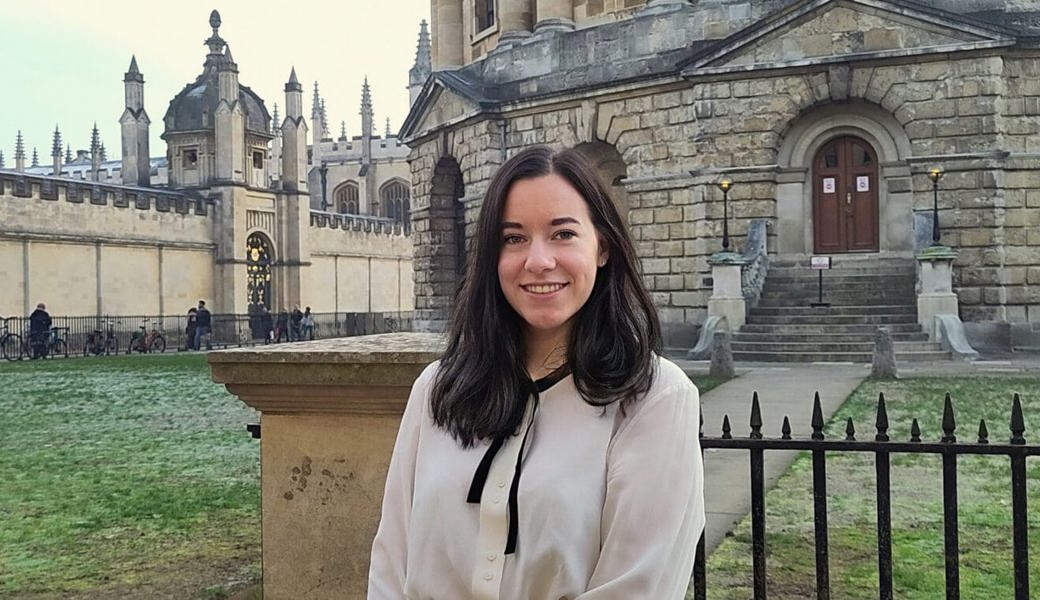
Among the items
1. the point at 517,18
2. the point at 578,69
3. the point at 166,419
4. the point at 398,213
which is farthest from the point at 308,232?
the point at 166,419

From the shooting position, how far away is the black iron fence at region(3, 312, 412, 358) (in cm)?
3262

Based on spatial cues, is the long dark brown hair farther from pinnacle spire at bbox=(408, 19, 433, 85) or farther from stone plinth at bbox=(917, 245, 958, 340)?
pinnacle spire at bbox=(408, 19, 433, 85)

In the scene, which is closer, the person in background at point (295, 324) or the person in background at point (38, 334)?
the person in background at point (38, 334)

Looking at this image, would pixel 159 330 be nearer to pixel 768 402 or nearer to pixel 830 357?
pixel 830 357

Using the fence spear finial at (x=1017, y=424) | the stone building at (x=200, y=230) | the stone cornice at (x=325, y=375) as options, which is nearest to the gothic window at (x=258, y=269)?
the stone building at (x=200, y=230)

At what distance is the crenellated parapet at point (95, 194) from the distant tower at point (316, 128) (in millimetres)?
36594

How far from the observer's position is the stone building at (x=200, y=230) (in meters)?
33.8

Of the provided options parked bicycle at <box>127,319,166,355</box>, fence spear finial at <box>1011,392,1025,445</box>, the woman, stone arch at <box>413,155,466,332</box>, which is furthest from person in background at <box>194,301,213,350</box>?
the woman

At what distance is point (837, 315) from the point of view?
2005 cm

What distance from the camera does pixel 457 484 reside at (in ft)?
7.36

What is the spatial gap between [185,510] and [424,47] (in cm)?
7504

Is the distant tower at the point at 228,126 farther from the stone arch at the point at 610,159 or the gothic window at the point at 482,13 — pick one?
the stone arch at the point at 610,159

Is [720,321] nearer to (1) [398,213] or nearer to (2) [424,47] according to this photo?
(1) [398,213]

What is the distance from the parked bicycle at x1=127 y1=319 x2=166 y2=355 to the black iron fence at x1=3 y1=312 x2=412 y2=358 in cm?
5
